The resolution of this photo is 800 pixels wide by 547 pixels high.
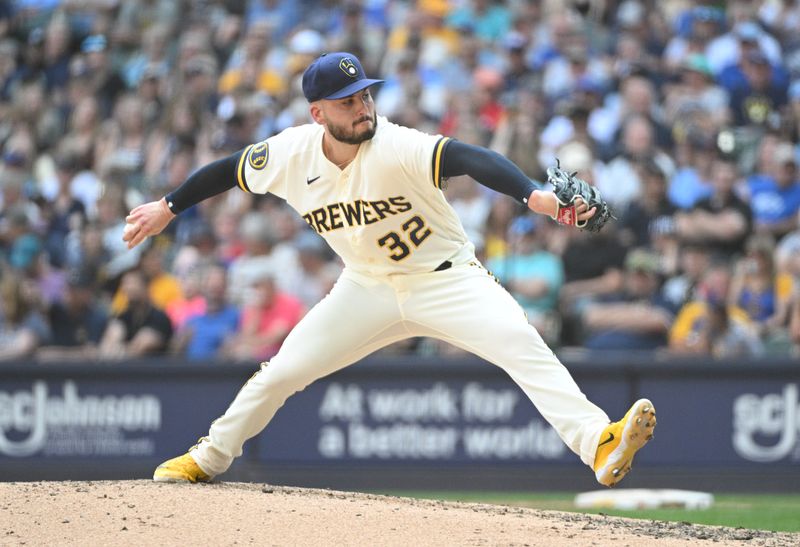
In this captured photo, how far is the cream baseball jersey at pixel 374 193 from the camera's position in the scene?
6832 mm

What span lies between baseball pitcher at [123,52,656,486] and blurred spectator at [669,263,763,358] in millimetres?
4967

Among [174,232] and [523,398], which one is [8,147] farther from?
[523,398]

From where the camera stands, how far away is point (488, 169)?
6.39 metres

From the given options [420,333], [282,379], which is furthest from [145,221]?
[420,333]

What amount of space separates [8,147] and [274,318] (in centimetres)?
569

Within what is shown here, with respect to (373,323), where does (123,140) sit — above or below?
above

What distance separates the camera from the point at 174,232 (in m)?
14.5

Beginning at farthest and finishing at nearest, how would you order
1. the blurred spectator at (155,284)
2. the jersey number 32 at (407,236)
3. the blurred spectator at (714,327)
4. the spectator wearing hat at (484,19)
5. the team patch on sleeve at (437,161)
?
the spectator wearing hat at (484,19)
the blurred spectator at (155,284)
the blurred spectator at (714,327)
the jersey number 32 at (407,236)
the team patch on sleeve at (437,161)

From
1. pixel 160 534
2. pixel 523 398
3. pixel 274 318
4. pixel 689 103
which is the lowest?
pixel 160 534

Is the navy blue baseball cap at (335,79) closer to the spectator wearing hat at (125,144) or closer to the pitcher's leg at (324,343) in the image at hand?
the pitcher's leg at (324,343)

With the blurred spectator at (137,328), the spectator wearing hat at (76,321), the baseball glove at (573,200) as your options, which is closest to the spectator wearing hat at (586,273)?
the blurred spectator at (137,328)

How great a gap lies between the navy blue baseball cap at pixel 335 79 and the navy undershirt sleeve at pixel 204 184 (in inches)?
29.5

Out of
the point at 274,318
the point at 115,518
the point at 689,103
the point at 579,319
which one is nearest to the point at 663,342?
the point at 579,319

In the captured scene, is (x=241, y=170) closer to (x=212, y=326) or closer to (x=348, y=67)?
(x=348, y=67)
